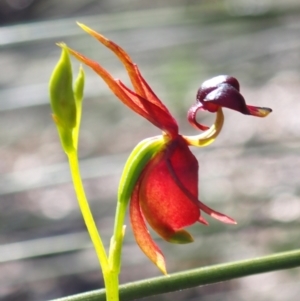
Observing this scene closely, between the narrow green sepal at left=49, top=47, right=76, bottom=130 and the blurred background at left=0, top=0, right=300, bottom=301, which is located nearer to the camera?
the narrow green sepal at left=49, top=47, right=76, bottom=130

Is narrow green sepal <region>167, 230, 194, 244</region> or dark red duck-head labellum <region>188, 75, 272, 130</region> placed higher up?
dark red duck-head labellum <region>188, 75, 272, 130</region>

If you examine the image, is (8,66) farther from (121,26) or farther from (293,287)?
(293,287)

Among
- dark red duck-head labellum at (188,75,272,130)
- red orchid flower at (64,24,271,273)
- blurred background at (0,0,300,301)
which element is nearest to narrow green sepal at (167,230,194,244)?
red orchid flower at (64,24,271,273)

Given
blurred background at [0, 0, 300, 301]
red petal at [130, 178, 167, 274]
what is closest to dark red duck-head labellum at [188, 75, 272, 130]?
red petal at [130, 178, 167, 274]

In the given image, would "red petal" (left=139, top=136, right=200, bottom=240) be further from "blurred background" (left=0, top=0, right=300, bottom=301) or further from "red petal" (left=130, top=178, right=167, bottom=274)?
"blurred background" (left=0, top=0, right=300, bottom=301)

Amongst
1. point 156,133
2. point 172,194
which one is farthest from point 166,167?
point 156,133

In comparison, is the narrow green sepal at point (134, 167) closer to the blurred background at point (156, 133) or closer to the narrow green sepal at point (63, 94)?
the narrow green sepal at point (63, 94)

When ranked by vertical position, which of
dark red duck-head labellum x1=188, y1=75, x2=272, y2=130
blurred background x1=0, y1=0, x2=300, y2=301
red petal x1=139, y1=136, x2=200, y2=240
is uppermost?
dark red duck-head labellum x1=188, y1=75, x2=272, y2=130
